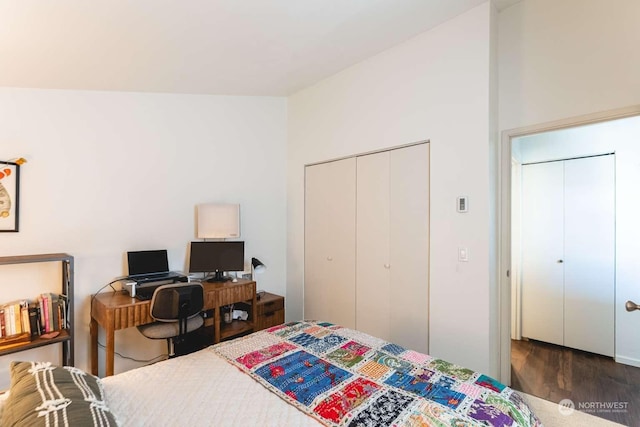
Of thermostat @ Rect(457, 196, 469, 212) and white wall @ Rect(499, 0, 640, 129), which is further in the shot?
thermostat @ Rect(457, 196, 469, 212)

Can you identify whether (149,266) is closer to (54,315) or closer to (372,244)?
(54,315)

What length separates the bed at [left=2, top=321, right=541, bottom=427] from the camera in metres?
1.13

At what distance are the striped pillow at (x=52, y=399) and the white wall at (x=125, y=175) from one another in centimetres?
154

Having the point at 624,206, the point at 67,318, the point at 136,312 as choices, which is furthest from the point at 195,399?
the point at 624,206

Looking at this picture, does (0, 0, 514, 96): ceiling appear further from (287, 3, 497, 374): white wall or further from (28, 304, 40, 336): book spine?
(28, 304, 40, 336): book spine

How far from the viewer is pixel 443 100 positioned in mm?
2348

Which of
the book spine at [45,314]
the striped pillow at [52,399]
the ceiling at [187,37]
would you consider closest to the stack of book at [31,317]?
the book spine at [45,314]

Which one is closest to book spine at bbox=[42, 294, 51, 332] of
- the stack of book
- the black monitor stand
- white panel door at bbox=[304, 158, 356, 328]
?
the stack of book

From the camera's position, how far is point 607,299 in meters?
3.12

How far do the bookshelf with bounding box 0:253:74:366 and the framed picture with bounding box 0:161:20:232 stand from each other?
0.85ft

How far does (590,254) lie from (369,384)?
126 inches

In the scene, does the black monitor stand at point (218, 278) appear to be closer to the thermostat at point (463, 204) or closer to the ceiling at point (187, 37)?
the ceiling at point (187, 37)

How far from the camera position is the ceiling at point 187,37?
1.77 m

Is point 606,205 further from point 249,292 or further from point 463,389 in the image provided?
point 249,292
